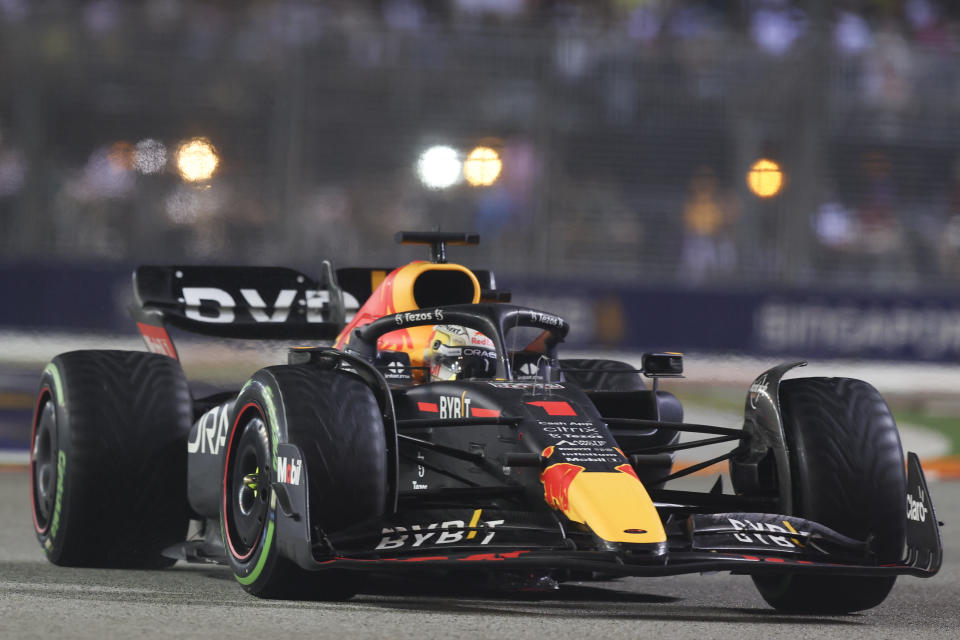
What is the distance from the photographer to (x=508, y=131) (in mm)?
13719

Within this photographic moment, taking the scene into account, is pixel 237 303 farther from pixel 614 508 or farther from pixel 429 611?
pixel 614 508

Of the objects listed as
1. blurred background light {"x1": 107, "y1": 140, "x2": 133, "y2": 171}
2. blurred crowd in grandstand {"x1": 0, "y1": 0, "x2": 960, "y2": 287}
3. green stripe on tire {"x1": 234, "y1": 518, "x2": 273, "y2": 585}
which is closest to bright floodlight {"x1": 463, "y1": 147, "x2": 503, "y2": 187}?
blurred crowd in grandstand {"x1": 0, "y1": 0, "x2": 960, "y2": 287}

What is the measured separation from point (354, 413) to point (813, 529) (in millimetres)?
1521

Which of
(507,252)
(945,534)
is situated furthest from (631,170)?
(945,534)

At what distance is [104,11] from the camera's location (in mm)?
13305

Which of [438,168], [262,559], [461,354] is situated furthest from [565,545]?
[438,168]

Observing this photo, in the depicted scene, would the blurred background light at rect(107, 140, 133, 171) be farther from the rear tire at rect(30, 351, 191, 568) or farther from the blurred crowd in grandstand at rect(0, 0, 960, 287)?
the rear tire at rect(30, 351, 191, 568)

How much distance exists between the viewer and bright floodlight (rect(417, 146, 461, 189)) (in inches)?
535

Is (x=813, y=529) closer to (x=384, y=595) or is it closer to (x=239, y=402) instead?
(x=384, y=595)

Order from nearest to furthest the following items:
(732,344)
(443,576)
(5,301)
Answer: (443,576) → (5,301) → (732,344)

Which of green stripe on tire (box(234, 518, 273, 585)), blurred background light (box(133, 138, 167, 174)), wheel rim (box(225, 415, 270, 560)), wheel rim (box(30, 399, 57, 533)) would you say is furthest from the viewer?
blurred background light (box(133, 138, 167, 174))

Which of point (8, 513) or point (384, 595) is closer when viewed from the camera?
point (384, 595)

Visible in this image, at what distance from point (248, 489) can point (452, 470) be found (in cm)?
70

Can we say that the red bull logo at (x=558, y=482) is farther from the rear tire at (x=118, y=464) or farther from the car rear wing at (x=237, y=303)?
the car rear wing at (x=237, y=303)
